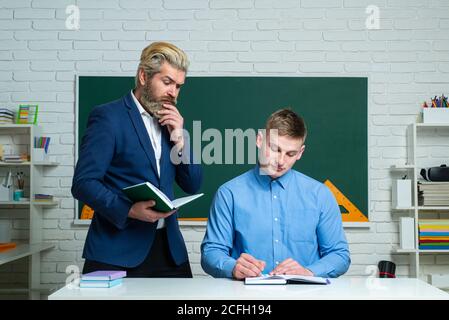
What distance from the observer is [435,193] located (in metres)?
3.65

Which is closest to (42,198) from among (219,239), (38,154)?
(38,154)

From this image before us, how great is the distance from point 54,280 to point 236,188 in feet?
7.25

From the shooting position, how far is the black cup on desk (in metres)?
3.51

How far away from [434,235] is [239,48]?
5.95 feet

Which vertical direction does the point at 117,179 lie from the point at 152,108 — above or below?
below

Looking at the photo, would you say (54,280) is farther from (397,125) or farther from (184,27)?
(397,125)

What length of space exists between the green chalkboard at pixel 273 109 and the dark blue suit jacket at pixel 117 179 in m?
1.65

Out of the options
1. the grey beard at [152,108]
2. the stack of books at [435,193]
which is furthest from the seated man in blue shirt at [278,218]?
the stack of books at [435,193]

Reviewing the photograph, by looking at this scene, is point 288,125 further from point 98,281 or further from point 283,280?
point 98,281

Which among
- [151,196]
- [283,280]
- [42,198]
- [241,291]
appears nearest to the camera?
[241,291]

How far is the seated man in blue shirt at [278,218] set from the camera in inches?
82.7

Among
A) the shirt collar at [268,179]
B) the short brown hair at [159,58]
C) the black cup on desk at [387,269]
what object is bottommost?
the black cup on desk at [387,269]

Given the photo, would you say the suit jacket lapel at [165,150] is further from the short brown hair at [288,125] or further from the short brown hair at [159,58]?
the short brown hair at [288,125]
